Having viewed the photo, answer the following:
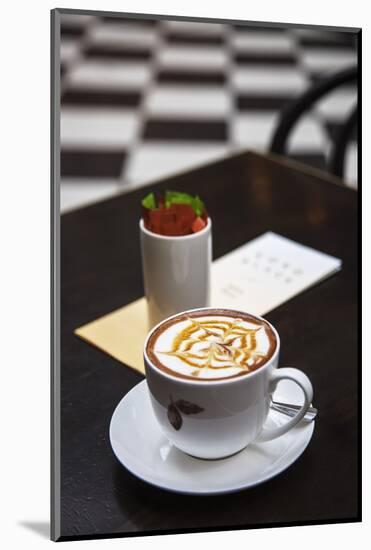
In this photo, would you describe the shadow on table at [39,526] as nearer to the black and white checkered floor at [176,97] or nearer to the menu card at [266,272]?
the menu card at [266,272]

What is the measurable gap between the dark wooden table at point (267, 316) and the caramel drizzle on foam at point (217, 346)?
0.08m

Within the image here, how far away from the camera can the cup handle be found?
0.45 m

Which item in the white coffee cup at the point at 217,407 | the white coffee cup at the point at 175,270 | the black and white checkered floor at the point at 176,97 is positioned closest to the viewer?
the white coffee cup at the point at 217,407

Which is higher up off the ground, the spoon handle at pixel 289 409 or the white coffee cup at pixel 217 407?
the white coffee cup at pixel 217 407

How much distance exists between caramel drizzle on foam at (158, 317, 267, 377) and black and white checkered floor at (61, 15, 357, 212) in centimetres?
124

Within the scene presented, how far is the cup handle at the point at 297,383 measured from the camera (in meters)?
0.45

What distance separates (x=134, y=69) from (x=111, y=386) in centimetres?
207

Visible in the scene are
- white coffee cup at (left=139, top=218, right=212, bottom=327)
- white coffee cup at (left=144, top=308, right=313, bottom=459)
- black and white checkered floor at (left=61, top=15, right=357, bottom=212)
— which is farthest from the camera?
black and white checkered floor at (left=61, top=15, right=357, bottom=212)

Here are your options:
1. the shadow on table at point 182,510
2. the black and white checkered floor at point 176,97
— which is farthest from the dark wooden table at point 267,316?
the black and white checkered floor at point 176,97

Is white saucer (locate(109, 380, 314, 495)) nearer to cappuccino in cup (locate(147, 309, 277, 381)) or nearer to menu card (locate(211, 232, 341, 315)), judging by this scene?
cappuccino in cup (locate(147, 309, 277, 381))

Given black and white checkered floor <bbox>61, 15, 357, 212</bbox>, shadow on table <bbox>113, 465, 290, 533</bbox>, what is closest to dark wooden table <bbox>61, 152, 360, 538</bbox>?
shadow on table <bbox>113, 465, 290, 533</bbox>

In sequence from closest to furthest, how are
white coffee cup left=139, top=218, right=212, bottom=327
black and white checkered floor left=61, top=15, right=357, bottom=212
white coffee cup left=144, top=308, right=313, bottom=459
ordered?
white coffee cup left=144, top=308, right=313, bottom=459 → white coffee cup left=139, top=218, right=212, bottom=327 → black and white checkered floor left=61, top=15, right=357, bottom=212

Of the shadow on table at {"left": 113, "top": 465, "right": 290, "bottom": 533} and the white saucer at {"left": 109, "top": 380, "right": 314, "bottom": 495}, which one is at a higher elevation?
the white saucer at {"left": 109, "top": 380, "right": 314, "bottom": 495}

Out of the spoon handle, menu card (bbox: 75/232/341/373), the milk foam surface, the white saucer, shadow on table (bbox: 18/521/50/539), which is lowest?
shadow on table (bbox: 18/521/50/539)
